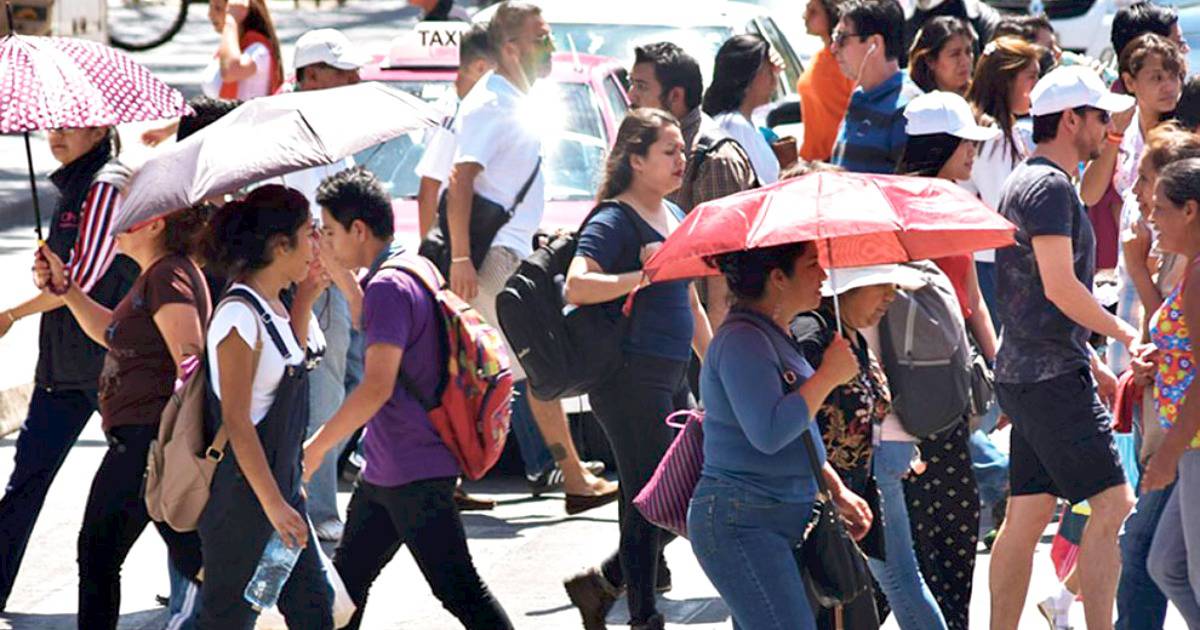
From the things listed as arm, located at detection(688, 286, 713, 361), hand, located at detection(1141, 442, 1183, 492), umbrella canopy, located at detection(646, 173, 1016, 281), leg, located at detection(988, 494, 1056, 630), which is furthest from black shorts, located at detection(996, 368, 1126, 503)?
arm, located at detection(688, 286, 713, 361)

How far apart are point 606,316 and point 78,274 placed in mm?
1742

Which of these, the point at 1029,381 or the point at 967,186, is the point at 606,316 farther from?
the point at 967,186

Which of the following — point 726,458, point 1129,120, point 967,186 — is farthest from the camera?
point 1129,120

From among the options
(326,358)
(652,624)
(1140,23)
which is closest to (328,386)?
(326,358)

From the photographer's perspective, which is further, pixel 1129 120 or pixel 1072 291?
pixel 1129 120

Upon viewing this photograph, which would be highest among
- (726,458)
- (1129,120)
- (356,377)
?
(726,458)

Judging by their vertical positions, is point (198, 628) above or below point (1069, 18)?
above

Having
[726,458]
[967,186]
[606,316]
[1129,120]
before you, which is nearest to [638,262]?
[606,316]

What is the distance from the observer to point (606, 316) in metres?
7.48

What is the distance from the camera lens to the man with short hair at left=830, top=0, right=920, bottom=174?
10.3m

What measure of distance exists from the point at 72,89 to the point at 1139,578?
3.45 meters

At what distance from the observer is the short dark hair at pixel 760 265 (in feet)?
18.9

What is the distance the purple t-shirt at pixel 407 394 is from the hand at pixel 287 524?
0.56 meters

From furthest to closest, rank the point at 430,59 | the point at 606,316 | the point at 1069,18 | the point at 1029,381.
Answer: the point at 1069,18 → the point at 430,59 → the point at 606,316 → the point at 1029,381
